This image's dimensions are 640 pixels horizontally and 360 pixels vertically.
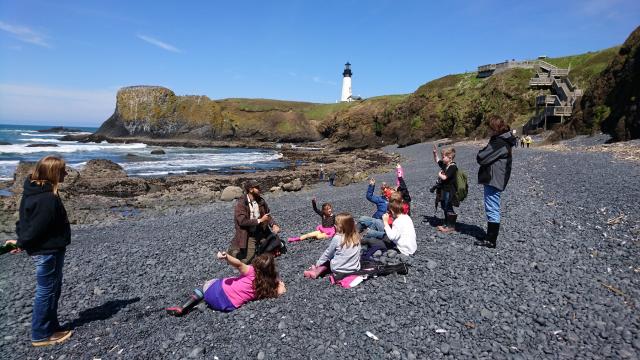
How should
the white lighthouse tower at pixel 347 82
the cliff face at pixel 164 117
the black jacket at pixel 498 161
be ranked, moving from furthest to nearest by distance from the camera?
the white lighthouse tower at pixel 347 82 < the cliff face at pixel 164 117 < the black jacket at pixel 498 161

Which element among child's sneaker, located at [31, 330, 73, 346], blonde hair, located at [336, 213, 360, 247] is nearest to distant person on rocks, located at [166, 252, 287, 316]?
blonde hair, located at [336, 213, 360, 247]

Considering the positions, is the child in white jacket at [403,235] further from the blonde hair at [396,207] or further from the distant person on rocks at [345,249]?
the distant person on rocks at [345,249]

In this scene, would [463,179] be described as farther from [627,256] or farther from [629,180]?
[629,180]

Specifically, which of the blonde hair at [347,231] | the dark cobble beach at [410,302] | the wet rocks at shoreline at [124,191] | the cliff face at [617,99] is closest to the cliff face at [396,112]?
the cliff face at [617,99]

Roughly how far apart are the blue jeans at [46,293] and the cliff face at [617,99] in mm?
29339

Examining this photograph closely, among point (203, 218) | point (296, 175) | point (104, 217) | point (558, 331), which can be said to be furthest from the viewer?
point (296, 175)

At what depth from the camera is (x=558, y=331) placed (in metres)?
5.13

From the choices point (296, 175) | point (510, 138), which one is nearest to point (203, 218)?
point (510, 138)

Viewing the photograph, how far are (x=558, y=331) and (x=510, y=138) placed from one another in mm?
3620

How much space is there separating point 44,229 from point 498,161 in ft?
24.3

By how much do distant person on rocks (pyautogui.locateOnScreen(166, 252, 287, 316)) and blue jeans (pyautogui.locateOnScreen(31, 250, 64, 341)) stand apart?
1628mm

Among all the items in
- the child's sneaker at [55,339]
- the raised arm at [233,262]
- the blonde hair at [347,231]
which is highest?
the blonde hair at [347,231]

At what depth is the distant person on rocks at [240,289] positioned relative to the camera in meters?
6.46

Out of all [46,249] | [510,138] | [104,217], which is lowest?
[104,217]
